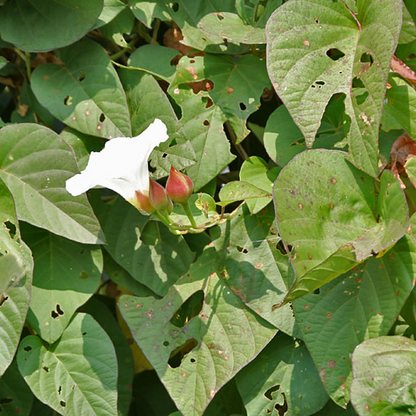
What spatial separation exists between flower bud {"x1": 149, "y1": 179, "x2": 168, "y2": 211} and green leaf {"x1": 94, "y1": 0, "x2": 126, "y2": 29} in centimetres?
33

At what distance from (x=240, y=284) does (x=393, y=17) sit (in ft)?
1.35

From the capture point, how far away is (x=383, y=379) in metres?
0.67

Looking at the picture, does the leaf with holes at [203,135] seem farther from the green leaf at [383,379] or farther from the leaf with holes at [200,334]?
the green leaf at [383,379]

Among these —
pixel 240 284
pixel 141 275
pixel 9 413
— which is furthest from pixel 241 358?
pixel 9 413

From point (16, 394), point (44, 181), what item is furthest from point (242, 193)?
point (16, 394)

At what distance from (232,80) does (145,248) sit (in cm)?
30

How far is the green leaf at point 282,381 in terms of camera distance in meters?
0.80

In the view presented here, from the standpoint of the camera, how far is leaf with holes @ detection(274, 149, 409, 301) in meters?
0.65

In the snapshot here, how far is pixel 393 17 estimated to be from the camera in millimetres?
701

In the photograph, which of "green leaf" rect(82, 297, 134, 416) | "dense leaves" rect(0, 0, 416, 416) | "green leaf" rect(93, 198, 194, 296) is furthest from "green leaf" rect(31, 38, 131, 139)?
"green leaf" rect(82, 297, 134, 416)

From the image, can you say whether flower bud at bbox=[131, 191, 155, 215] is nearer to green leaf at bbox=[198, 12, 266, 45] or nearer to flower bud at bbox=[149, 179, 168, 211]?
flower bud at bbox=[149, 179, 168, 211]

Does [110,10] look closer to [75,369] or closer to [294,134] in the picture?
[294,134]

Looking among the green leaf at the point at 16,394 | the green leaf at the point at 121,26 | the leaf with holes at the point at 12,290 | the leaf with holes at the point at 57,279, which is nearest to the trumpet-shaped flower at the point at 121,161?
the leaf with holes at the point at 12,290

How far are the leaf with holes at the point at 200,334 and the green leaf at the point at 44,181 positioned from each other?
142mm
